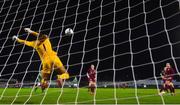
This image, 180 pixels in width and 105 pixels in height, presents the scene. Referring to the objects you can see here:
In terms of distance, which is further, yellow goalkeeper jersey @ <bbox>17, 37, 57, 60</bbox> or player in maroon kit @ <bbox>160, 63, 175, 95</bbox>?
player in maroon kit @ <bbox>160, 63, 175, 95</bbox>

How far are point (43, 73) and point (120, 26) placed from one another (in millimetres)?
5913

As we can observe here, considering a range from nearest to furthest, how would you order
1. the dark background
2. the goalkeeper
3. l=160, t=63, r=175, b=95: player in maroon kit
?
the goalkeeper, l=160, t=63, r=175, b=95: player in maroon kit, the dark background

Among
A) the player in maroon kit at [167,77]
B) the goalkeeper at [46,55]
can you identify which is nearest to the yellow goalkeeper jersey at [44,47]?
the goalkeeper at [46,55]

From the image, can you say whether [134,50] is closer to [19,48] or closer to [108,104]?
[19,48]

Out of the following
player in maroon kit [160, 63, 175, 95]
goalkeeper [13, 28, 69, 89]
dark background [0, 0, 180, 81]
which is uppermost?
dark background [0, 0, 180, 81]

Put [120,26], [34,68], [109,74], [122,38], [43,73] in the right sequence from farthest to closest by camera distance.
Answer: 1. [109,74]
2. [34,68]
3. [122,38]
4. [120,26]
5. [43,73]

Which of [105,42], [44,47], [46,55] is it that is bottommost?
[46,55]

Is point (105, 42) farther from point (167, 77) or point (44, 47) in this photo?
point (44, 47)

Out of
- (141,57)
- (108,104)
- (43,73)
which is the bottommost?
(108,104)

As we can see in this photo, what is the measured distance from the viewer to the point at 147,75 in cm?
1995

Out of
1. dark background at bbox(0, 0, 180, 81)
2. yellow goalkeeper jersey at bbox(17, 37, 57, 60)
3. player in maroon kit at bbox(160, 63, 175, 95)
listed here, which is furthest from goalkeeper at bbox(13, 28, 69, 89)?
dark background at bbox(0, 0, 180, 81)

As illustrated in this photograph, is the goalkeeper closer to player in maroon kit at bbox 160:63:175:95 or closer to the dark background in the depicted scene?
player in maroon kit at bbox 160:63:175:95

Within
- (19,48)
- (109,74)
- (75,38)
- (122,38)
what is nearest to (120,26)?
(122,38)

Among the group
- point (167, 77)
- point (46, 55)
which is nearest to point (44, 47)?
point (46, 55)
